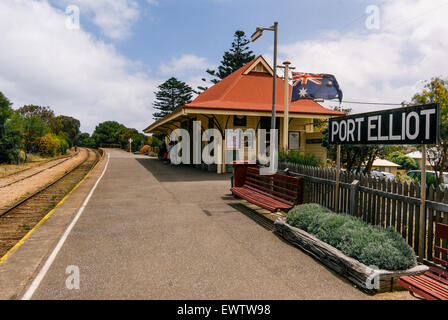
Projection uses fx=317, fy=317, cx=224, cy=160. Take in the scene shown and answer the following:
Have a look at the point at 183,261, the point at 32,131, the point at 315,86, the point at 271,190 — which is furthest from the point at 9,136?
the point at 183,261

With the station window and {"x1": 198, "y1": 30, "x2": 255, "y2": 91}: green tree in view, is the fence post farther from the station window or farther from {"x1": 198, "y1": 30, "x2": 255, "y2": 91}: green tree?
{"x1": 198, "y1": 30, "x2": 255, "y2": 91}: green tree

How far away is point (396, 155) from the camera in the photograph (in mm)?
42531

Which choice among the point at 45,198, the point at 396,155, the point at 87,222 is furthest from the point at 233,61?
the point at 87,222

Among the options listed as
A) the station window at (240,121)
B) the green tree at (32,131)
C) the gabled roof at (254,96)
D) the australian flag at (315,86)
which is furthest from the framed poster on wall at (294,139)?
the green tree at (32,131)

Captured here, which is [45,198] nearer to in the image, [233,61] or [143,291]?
[143,291]

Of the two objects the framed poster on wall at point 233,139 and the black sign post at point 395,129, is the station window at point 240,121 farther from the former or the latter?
the black sign post at point 395,129

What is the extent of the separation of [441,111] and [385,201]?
60.4 feet

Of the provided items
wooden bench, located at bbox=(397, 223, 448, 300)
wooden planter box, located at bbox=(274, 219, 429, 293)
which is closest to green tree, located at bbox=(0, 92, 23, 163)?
wooden planter box, located at bbox=(274, 219, 429, 293)

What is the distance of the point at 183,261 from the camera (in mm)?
5000

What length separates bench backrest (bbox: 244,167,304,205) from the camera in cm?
741

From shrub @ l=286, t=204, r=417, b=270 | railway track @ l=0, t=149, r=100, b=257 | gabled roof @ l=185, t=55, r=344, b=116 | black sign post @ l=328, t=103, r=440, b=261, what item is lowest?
railway track @ l=0, t=149, r=100, b=257

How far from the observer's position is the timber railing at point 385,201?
453 centimetres

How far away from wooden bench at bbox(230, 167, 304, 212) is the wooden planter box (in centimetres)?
162
